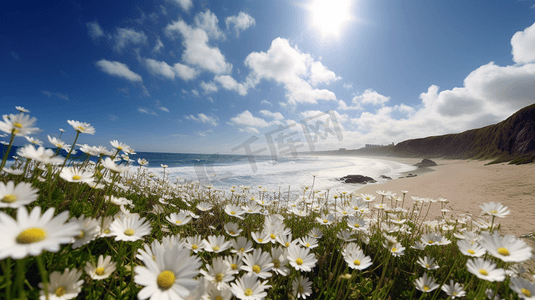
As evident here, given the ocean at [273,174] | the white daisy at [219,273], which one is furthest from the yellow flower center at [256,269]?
the ocean at [273,174]

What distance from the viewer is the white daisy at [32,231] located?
0.74 meters

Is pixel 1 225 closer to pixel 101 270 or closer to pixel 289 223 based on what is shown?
pixel 101 270

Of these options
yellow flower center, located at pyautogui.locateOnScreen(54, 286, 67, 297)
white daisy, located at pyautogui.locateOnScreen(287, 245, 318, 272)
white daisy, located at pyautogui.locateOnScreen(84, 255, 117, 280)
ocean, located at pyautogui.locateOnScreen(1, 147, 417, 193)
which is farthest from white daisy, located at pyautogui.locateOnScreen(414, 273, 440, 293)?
ocean, located at pyautogui.locateOnScreen(1, 147, 417, 193)

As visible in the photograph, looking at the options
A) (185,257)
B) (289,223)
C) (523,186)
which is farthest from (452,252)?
(523,186)

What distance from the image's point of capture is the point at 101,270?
1.26 meters

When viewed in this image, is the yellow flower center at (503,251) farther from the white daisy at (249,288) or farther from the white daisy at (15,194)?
the white daisy at (15,194)

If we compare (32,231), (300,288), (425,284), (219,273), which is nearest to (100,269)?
(32,231)

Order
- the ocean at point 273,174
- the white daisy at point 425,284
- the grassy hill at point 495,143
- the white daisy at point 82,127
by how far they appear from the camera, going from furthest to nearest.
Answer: the grassy hill at point 495,143 → the ocean at point 273,174 → the white daisy at point 82,127 → the white daisy at point 425,284

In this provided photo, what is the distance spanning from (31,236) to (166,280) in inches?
22.2

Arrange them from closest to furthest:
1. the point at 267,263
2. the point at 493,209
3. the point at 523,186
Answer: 1. the point at 267,263
2. the point at 493,209
3. the point at 523,186

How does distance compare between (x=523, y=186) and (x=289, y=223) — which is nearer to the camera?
(x=289, y=223)

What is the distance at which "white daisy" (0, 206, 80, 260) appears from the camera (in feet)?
2.41

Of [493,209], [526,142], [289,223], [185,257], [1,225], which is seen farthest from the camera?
[526,142]

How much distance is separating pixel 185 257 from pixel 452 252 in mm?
3123
